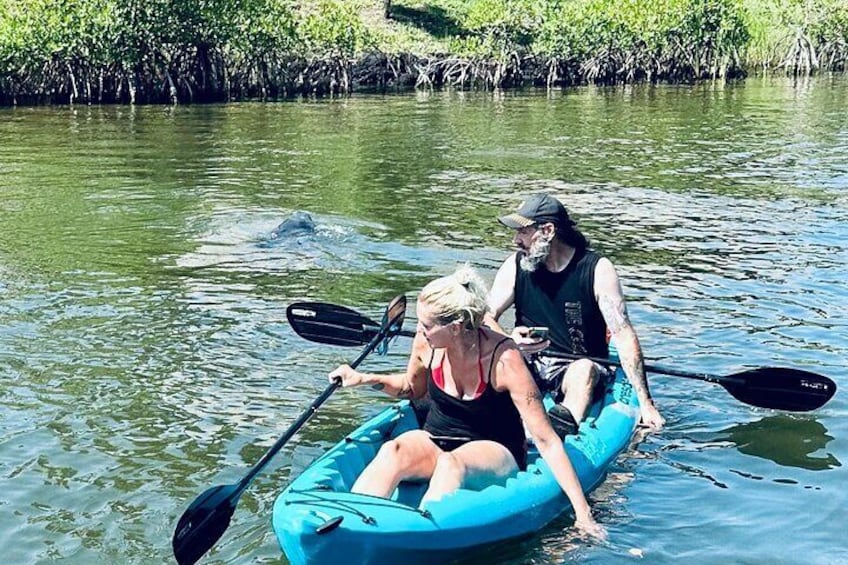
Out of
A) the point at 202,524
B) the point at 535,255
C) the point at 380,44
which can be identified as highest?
the point at 380,44

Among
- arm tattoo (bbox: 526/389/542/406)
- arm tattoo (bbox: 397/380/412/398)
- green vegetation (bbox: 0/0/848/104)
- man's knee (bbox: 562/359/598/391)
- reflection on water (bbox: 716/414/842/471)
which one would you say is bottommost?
reflection on water (bbox: 716/414/842/471)

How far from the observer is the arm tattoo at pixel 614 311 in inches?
269

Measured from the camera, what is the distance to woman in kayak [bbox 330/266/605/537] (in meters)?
5.18

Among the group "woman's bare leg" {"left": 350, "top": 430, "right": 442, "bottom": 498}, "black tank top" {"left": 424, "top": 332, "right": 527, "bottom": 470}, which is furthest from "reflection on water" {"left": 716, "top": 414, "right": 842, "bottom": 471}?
"woman's bare leg" {"left": 350, "top": 430, "right": 442, "bottom": 498}

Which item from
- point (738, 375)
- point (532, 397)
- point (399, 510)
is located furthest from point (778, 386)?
point (399, 510)

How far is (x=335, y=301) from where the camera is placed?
1077 centimetres

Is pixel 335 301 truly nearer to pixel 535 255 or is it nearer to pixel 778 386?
pixel 535 255

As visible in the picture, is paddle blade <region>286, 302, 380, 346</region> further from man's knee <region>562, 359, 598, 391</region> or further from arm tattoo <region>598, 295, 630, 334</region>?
arm tattoo <region>598, 295, 630, 334</region>

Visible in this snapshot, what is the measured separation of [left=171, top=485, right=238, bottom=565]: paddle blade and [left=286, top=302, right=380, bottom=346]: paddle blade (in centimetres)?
219

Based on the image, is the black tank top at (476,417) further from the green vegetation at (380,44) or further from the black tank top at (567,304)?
the green vegetation at (380,44)

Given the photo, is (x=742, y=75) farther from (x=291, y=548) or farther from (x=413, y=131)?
(x=291, y=548)

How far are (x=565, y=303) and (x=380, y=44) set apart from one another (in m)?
44.0

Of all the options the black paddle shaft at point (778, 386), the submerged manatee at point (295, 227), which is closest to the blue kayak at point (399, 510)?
the black paddle shaft at point (778, 386)

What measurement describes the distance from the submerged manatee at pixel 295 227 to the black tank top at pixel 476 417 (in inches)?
322
